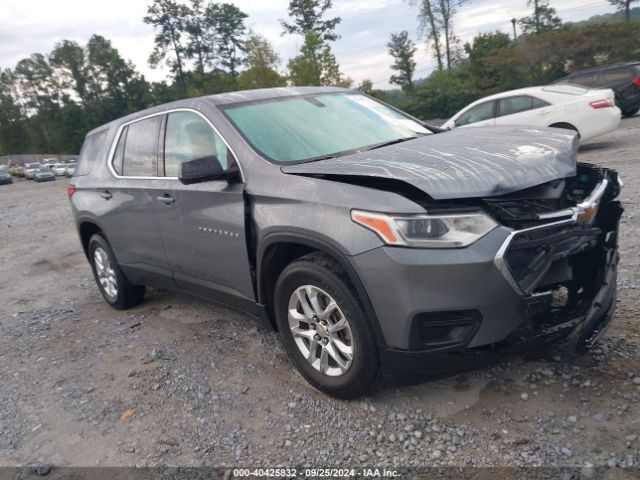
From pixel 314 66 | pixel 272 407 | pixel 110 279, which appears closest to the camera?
pixel 272 407

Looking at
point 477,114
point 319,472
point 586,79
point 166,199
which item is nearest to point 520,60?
point 586,79

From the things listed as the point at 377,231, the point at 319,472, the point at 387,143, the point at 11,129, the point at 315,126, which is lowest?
the point at 319,472

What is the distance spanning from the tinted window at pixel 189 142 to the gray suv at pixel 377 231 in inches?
0.6

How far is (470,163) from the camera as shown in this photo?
2732 millimetres

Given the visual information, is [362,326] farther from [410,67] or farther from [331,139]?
[410,67]

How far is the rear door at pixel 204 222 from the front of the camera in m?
3.38

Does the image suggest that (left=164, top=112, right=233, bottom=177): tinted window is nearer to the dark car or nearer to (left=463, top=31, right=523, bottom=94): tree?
the dark car

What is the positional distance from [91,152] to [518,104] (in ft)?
28.1

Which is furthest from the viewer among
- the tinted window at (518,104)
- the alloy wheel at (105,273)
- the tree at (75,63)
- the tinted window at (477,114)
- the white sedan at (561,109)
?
the tree at (75,63)

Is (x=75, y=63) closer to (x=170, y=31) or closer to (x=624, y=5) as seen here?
(x=170, y=31)

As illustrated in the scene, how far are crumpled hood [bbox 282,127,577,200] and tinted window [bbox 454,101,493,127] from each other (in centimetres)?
832

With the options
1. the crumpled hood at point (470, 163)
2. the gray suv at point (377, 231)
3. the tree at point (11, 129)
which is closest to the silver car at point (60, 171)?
the tree at point (11, 129)

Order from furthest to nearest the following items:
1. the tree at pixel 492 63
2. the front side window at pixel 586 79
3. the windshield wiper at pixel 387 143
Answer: the tree at pixel 492 63 < the front side window at pixel 586 79 < the windshield wiper at pixel 387 143

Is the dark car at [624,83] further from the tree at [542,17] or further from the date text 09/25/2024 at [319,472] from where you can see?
the tree at [542,17]
